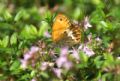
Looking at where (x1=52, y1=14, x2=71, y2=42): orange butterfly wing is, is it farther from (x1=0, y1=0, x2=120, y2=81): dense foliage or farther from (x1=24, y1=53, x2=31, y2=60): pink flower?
(x1=24, y1=53, x2=31, y2=60): pink flower

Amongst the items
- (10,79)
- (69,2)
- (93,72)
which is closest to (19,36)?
(10,79)

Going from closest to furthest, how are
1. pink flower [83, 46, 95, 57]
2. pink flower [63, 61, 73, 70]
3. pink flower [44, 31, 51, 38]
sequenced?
pink flower [63, 61, 73, 70]
pink flower [83, 46, 95, 57]
pink flower [44, 31, 51, 38]

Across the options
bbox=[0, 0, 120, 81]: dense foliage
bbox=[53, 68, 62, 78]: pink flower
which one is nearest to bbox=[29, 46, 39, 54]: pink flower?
bbox=[0, 0, 120, 81]: dense foliage

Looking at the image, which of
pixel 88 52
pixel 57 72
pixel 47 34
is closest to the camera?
pixel 57 72

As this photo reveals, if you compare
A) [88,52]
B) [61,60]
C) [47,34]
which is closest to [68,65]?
[61,60]

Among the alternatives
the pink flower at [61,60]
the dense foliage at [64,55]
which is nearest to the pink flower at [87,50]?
the dense foliage at [64,55]

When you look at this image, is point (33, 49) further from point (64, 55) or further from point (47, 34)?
point (47, 34)

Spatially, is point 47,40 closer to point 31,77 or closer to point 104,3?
point 31,77

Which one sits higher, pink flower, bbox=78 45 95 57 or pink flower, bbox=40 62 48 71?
pink flower, bbox=78 45 95 57

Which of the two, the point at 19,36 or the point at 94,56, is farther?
the point at 19,36
